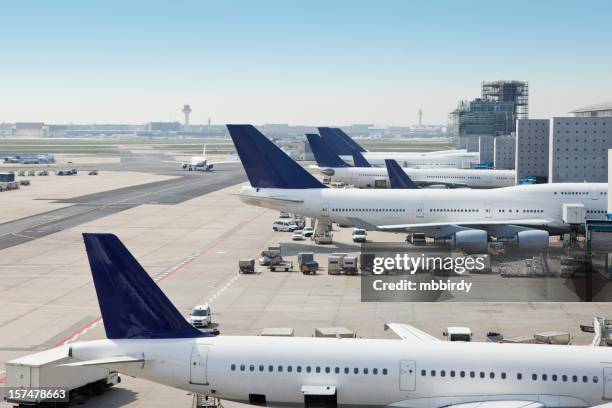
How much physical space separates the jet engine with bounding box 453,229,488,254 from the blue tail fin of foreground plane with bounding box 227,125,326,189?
45.7 feet

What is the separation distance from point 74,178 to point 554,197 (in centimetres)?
12514

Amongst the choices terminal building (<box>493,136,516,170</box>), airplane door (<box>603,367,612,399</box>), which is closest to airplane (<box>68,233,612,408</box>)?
airplane door (<box>603,367,612,399</box>)

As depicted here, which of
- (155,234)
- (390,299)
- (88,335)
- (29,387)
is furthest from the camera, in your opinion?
(155,234)

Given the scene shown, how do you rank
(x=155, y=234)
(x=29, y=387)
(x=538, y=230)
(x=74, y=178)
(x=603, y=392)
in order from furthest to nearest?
(x=74, y=178)
(x=155, y=234)
(x=538, y=230)
(x=29, y=387)
(x=603, y=392)

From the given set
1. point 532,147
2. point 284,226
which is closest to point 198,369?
point 284,226

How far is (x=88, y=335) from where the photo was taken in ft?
153

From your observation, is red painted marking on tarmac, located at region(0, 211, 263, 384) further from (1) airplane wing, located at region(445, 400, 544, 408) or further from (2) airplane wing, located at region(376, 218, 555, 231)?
(1) airplane wing, located at region(445, 400, 544, 408)

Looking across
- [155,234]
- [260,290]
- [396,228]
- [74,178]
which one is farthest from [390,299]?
[74,178]

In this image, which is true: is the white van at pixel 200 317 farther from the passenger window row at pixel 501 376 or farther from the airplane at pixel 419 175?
the airplane at pixel 419 175

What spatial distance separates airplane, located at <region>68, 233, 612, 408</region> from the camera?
2906cm

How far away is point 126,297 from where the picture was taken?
30.6 meters

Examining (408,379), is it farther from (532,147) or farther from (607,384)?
(532,147)

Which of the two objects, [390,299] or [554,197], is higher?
[554,197]

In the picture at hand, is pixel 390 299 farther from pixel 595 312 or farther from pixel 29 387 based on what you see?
pixel 29 387
